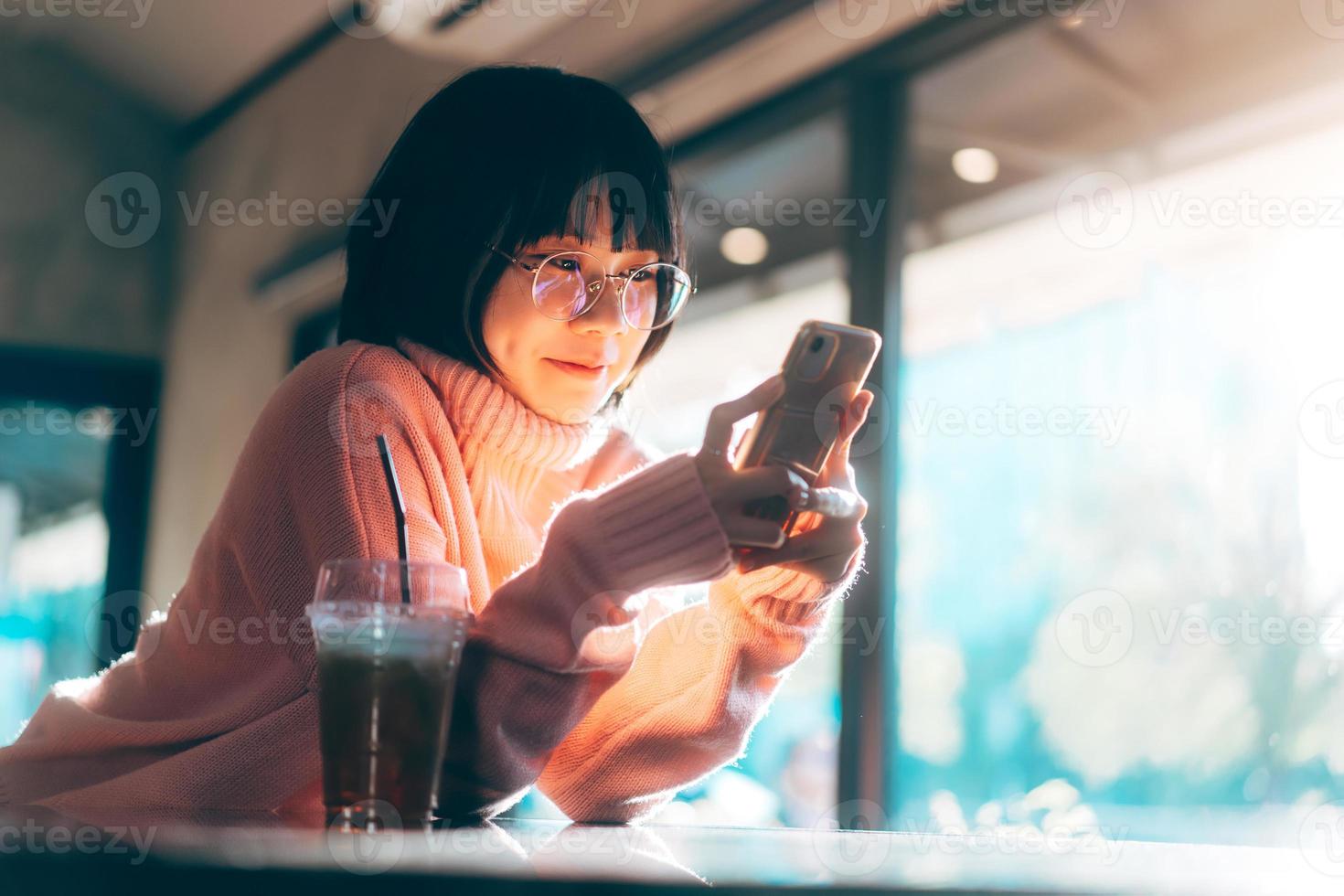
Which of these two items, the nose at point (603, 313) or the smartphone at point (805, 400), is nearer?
the smartphone at point (805, 400)

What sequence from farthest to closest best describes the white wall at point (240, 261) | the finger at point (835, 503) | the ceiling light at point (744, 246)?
1. the white wall at point (240, 261)
2. the ceiling light at point (744, 246)
3. the finger at point (835, 503)

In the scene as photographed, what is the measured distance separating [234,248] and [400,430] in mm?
4005

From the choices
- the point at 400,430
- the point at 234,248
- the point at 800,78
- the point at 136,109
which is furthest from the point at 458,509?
the point at 136,109

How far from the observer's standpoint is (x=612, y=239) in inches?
41.1

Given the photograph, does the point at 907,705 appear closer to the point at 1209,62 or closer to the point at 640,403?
the point at 640,403

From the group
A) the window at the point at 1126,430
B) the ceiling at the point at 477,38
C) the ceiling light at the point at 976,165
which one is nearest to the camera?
the window at the point at 1126,430

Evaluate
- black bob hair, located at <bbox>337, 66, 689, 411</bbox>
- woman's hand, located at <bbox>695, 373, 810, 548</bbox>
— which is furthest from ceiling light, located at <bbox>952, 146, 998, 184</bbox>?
woman's hand, located at <bbox>695, 373, 810, 548</bbox>

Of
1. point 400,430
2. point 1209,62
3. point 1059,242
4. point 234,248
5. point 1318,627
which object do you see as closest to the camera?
point 400,430

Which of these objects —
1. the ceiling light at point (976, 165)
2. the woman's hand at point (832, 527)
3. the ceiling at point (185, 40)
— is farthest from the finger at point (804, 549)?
the ceiling at point (185, 40)

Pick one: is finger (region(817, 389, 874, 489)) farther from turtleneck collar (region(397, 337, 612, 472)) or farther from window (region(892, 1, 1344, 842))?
window (region(892, 1, 1344, 842))

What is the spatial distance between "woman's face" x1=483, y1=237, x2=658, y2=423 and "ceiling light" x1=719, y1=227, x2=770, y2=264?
2.06 m

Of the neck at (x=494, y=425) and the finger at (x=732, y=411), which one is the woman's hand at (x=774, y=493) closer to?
the finger at (x=732, y=411)

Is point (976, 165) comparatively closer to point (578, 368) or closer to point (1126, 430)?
point (1126, 430)

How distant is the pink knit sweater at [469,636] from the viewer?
801 millimetres
